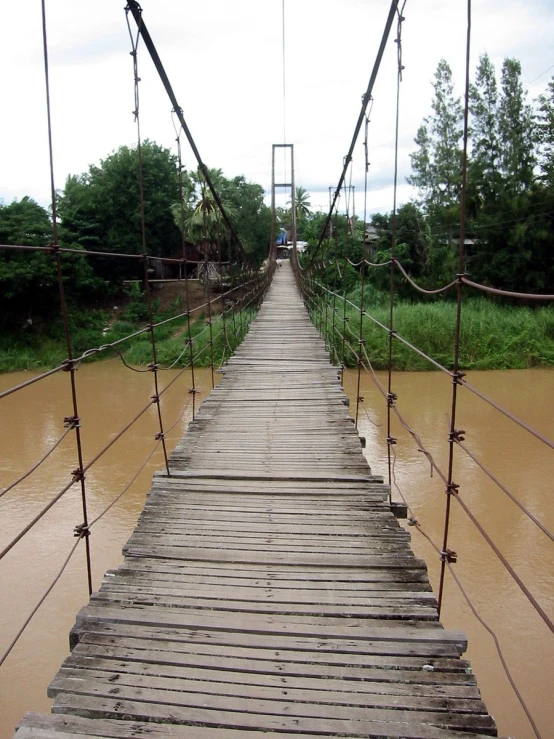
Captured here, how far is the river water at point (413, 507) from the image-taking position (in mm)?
2928

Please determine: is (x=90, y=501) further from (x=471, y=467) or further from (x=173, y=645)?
(x=173, y=645)

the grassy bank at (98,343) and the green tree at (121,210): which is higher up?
the green tree at (121,210)

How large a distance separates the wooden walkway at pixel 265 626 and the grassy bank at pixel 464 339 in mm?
7834

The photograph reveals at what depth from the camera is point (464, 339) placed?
33.7 ft

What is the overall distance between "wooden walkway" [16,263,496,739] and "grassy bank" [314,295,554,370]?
7.83 meters

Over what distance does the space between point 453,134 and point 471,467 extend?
11564mm

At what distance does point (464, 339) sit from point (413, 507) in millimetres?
6329

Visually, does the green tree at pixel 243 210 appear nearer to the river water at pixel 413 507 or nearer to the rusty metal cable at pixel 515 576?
the river water at pixel 413 507

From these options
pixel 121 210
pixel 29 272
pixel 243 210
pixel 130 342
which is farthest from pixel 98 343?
pixel 243 210

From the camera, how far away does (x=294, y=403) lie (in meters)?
2.89

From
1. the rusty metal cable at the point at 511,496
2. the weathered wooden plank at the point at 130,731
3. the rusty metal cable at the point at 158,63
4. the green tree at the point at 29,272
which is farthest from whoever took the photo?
the green tree at the point at 29,272

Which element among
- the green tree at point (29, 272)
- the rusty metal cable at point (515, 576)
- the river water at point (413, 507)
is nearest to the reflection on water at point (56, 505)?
the river water at point (413, 507)

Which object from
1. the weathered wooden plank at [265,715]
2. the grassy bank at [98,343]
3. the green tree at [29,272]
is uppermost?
the green tree at [29,272]

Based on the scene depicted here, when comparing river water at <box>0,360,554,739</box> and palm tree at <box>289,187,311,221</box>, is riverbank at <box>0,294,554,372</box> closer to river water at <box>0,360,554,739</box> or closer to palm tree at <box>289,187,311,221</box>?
river water at <box>0,360,554,739</box>
